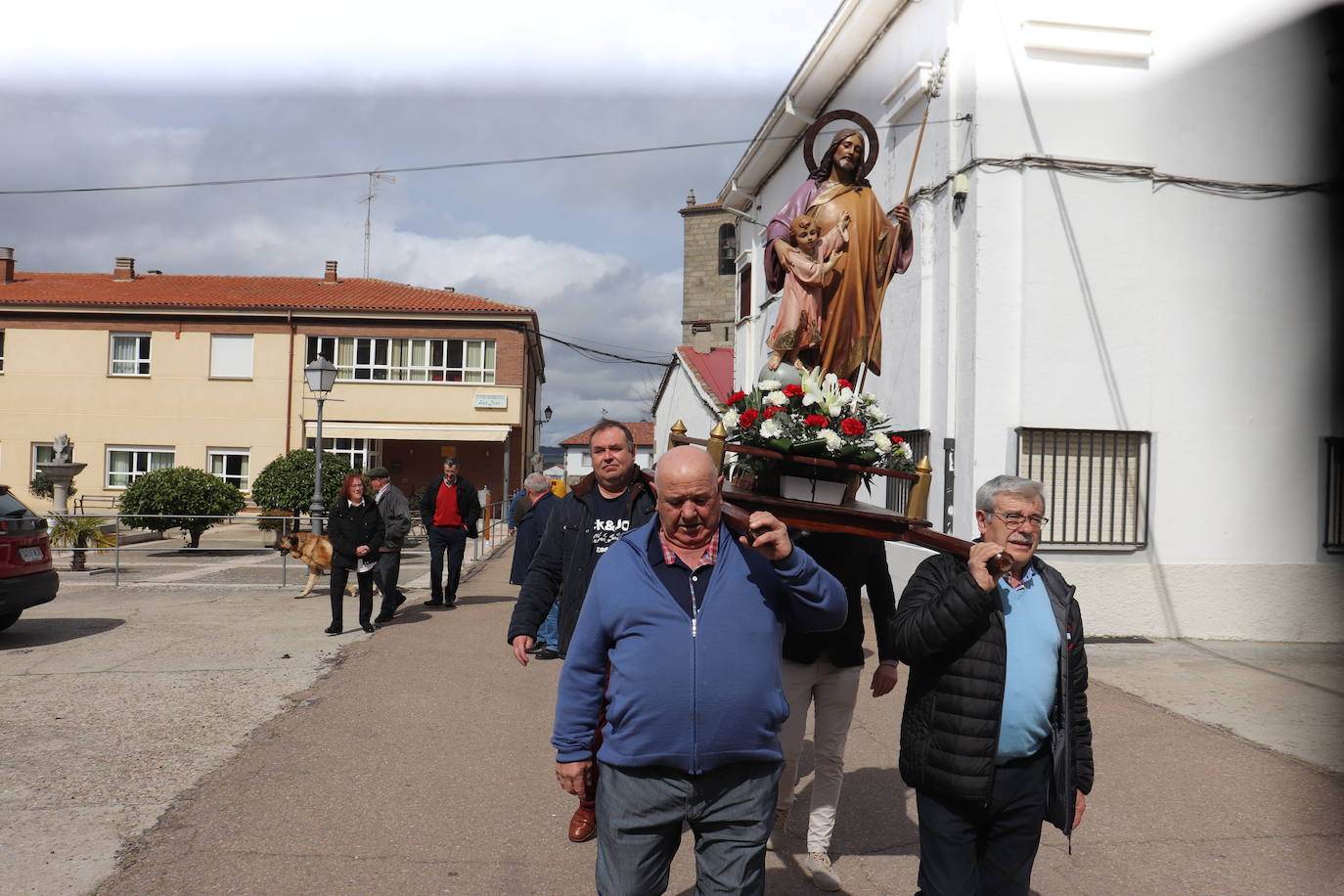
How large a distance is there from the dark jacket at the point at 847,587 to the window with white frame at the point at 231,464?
1226 inches

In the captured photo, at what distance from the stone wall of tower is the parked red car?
3919cm

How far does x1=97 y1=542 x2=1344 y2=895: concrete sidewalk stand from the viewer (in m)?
3.97

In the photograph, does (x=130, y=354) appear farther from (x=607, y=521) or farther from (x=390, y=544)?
(x=607, y=521)

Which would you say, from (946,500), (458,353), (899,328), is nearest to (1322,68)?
(946,500)

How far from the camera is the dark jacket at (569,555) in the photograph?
4391mm

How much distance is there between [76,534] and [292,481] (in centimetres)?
697

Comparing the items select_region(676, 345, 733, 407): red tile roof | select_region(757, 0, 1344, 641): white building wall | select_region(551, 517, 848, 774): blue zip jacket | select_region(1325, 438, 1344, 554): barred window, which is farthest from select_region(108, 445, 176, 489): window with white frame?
select_region(551, 517, 848, 774): blue zip jacket

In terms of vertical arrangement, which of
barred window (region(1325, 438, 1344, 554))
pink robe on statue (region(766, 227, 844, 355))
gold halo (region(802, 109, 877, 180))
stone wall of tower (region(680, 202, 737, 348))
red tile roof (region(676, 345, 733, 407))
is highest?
stone wall of tower (region(680, 202, 737, 348))

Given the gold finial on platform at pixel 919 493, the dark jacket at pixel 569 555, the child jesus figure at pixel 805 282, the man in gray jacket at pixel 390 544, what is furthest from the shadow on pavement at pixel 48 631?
the gold finial on platform at pixel 919 493

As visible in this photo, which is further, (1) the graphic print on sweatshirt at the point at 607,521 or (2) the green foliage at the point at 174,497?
(2) the green foliage at the point at 174,497

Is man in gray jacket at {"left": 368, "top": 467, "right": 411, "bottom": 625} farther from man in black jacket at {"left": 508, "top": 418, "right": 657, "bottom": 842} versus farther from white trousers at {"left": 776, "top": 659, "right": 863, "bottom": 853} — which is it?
white trousers at {"left": 776, "top": 659, "right": 863, "bottom": 853}

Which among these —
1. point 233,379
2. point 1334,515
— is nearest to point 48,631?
point 1334,515

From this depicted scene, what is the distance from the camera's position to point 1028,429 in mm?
10203

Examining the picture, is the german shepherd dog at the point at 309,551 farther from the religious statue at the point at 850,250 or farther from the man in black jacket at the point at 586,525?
the religious statue at the point at 850,250
